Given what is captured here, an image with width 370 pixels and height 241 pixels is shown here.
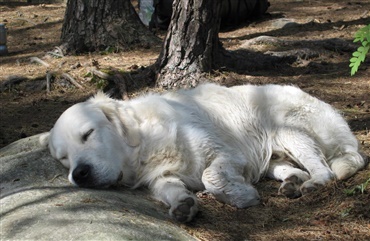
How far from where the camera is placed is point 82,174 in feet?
15.9

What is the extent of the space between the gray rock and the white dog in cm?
15

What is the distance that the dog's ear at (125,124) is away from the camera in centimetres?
530

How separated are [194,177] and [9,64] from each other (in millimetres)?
6175

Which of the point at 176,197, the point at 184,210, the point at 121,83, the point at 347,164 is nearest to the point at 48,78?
the point at 121,83

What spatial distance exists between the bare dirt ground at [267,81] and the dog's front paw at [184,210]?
7 centimetres

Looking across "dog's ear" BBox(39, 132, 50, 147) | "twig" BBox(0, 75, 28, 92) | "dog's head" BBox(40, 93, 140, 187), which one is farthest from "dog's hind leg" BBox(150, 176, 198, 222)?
"twig" BBox(0, 75, 28, 92)

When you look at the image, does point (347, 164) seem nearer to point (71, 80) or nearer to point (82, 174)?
point (82, 174)

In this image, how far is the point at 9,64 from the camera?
10.3m

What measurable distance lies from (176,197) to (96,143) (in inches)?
33.2

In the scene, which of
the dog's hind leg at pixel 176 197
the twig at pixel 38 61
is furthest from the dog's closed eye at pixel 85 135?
the twig at pixel 38 61

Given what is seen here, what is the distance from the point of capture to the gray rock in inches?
153

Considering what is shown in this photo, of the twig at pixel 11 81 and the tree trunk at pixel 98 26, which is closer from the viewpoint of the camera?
the twig at pixel 11 81

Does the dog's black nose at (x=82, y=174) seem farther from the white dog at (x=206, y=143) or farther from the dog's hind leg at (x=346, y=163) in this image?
the dog's hind leg at (x=346, y=163)

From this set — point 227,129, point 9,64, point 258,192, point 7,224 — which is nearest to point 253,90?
point 227,129
